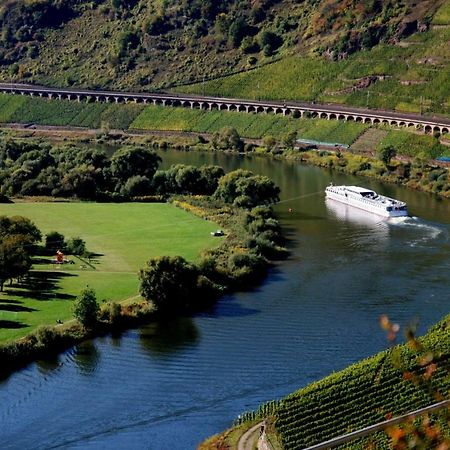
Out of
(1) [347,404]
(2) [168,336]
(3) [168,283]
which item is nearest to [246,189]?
(3) [168,283]

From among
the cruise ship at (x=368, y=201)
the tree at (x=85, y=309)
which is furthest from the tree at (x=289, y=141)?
the tree at (x=85, y=309)

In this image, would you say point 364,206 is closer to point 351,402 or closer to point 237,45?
point 351,402

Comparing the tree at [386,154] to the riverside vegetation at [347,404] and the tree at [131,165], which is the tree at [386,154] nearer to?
the tree at [131,165]

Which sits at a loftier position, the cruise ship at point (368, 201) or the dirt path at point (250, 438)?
the cruise ship at point (368, 201)

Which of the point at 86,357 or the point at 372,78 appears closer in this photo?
the point at 86,357

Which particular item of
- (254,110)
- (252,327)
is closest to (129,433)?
(252,327)

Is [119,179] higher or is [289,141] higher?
[289,141]

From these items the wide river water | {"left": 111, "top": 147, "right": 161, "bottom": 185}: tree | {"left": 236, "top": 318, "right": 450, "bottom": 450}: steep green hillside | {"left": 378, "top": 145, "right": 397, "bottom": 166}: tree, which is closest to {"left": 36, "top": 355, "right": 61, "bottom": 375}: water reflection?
the wide river water
